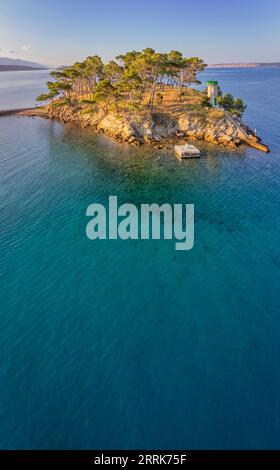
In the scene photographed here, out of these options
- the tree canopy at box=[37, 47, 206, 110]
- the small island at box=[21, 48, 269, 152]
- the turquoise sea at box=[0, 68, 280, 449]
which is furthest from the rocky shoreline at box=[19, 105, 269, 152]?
the turquoise sea at box=[0, 68, 280, 449]

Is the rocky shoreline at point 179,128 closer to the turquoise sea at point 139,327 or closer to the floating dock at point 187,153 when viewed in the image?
the floating dock at point 187,153

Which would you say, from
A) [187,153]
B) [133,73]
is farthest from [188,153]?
[133,73]

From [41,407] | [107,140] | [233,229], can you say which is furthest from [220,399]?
[107,140]

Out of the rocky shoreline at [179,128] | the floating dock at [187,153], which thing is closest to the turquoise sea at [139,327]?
the floating dock at [187,153]

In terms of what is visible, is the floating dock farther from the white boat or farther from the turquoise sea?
the turquoise sea

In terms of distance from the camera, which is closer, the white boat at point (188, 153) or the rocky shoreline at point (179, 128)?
the white boat at point (188, 153)

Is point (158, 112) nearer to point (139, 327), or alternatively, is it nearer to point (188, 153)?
point (188, 153)
